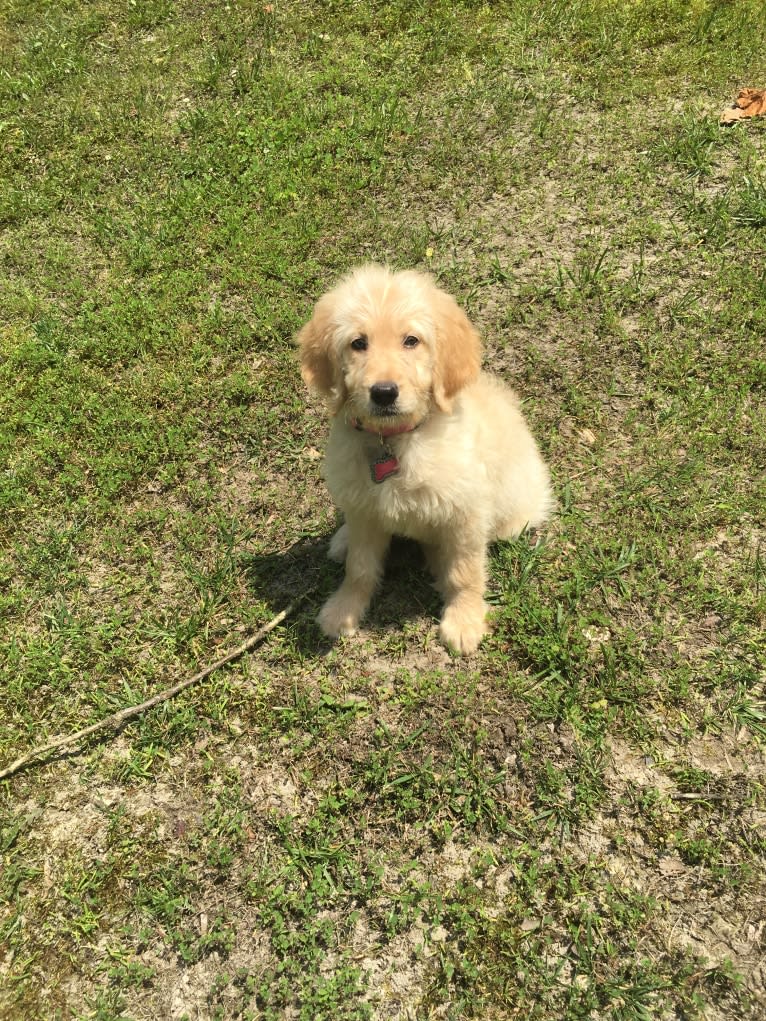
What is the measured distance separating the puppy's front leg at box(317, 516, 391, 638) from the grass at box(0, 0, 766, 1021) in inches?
4.2

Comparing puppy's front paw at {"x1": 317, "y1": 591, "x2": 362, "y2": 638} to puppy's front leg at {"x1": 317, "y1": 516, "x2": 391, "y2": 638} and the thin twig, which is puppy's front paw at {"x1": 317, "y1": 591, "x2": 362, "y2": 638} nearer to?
puppy's front leg at {"x1": 317, "y1": 516, "x2": 391, "y2": 638}

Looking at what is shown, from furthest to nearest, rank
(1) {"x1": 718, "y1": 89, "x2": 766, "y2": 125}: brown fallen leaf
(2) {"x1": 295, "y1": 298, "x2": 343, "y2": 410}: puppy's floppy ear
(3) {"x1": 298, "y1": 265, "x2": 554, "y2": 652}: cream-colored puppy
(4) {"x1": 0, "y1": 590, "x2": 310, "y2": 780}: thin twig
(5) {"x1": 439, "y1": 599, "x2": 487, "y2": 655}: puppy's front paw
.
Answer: (1) {"x1": 718, "y1": 89, "x2": 766, "y2": 125}: brown fallen leaf → (5) {"x1": 439, "y1": 599, "x2": 487, "y2": 655}: puppy's front paw → (4) {"x1": 0, "y1": 590, "x2": 310, "y2": 780}: thin twig → (2) {"x1": 295, "y1": 298, "x2": 343, "y2": 410}: puppy's floppy ear → (3) {"x1": 298, "y1": 265, "x2": 554, "y2": 652}: cream-colored puppy

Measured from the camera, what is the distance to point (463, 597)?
3182mm

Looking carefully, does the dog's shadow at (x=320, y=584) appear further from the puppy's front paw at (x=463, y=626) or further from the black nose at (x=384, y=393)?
the black nose at (x=384, y=393)

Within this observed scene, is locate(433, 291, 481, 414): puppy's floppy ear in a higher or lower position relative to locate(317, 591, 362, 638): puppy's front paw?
higher

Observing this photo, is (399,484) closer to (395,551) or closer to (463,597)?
(463,597)

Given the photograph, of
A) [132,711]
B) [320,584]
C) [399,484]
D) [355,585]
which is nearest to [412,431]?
[399,484]

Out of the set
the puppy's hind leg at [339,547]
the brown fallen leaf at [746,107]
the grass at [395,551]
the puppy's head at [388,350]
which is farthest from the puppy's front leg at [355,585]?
the brown fallen leaf at [746,107]

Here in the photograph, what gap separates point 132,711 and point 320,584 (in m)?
1.07

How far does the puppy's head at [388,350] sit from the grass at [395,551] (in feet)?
3.62

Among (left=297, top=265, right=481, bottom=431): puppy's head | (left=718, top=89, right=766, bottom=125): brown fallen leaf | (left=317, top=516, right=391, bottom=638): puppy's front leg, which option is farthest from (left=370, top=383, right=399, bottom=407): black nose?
(left=718, top=89, right=766, bottom=125): brown fallen leaf

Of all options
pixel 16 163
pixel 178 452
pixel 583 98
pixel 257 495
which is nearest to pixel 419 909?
pixel 257 495

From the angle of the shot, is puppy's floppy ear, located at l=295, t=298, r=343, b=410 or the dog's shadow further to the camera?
the dog's shadow

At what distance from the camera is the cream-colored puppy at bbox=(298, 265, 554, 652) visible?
262 centimetres
